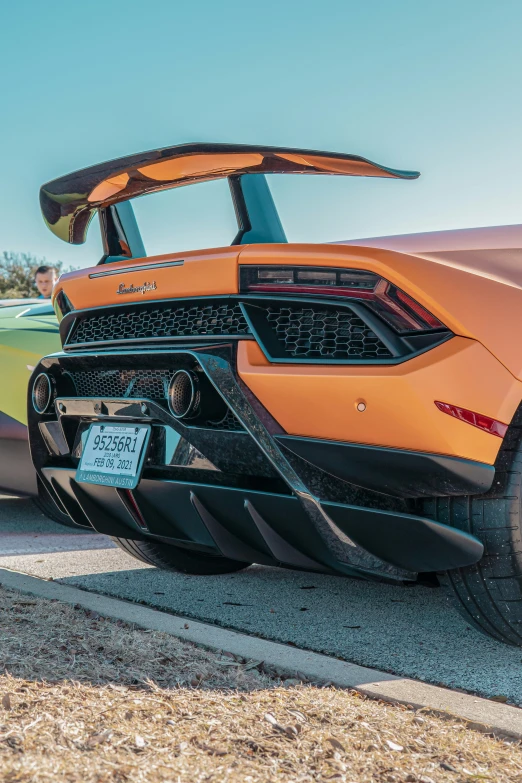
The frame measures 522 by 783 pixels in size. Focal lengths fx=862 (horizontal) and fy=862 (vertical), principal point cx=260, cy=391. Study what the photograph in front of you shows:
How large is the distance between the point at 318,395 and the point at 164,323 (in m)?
0.72

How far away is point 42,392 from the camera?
3.41m

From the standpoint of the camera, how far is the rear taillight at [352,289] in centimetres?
251

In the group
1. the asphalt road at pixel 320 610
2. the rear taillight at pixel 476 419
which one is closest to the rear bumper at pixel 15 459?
the asphalt road at pixel 320 610


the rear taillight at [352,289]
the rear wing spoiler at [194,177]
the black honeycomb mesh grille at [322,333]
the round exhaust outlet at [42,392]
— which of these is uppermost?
the rear wing spoiler at [194,177]

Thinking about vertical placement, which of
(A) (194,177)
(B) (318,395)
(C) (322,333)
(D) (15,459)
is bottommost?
(D) (15,459)

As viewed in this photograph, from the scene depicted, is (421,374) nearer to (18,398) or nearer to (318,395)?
(318,395)

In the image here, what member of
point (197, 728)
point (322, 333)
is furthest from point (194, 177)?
point (197, 728)

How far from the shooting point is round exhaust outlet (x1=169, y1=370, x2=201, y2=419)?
280 centimetres

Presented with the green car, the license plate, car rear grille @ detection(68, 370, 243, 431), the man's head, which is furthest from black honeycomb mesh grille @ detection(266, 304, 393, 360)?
the man's head

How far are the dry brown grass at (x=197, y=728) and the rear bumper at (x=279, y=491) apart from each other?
417 mm

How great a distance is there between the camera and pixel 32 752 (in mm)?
1887

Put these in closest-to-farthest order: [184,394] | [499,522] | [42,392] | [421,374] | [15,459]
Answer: [421,374], [499,522], [184,394], [42,392], [15,459]

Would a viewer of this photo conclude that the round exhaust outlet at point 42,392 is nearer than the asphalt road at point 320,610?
No

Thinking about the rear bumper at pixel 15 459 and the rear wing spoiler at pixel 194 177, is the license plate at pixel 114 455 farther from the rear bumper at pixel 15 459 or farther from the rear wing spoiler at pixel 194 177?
the rear bumper at pixel 15 459
